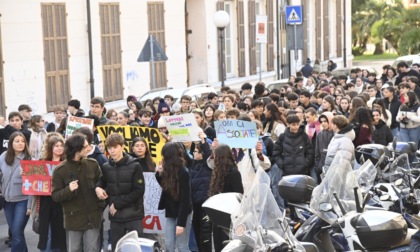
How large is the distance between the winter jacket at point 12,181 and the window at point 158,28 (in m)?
16.1

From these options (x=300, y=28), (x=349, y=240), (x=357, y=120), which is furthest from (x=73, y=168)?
(x=300, y=28)

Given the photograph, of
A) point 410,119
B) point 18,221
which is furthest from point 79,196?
point 410,119

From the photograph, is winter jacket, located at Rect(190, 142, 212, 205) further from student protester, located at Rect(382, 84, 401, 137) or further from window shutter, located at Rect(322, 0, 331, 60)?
window shutter, located at Rect(322, 0, 331, 60)

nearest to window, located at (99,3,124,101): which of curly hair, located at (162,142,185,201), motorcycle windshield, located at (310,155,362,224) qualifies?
curly hair, located at (162,142,185,201)

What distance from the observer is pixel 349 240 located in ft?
22.0

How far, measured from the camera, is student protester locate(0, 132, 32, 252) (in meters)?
11.2

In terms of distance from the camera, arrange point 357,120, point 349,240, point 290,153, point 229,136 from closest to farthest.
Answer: point 349,240, point 229,136, point 290,153, point 357,120

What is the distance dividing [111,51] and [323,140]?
1252cm

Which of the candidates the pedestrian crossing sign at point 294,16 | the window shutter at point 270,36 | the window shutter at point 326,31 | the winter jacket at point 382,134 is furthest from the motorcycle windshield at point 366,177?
the window shutter at point 326,31

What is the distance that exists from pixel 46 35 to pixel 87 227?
13320 millimetres

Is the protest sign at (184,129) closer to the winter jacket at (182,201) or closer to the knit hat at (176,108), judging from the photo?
the winter jacket at (182,201)

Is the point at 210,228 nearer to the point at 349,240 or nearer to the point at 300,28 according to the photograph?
the point at 349,240

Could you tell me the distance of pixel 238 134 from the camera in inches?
459

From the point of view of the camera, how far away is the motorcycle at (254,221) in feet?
19.5
